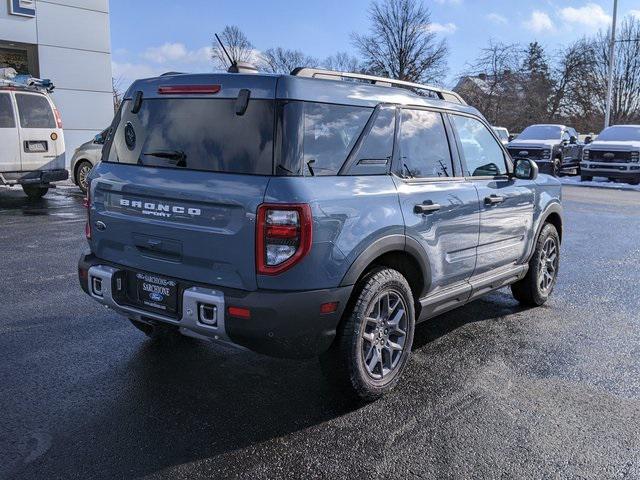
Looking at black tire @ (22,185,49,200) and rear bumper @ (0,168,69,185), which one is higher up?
rear bumper @ (0,168,69,185)

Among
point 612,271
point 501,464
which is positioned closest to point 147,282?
point 501,464

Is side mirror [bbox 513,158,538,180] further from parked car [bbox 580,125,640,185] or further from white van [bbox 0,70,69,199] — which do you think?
parked car [bbox 580,125,640,185]

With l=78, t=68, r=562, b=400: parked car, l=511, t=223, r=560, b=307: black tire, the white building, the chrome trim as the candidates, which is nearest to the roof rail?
l=78, t=68, r=562, b=400: parked car

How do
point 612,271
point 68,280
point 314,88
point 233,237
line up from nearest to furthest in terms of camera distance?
point 233,237 < point 314,88 < point 68,280 < point 612,271

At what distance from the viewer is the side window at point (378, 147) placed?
140 inches

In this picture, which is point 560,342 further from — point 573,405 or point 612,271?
point 612,271

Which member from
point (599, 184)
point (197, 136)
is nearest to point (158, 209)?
point (197, 136)

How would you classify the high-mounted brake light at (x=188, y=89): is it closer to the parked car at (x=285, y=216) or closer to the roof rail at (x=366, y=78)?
the parked car at (x=285, y=216)

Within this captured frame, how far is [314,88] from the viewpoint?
3.36m

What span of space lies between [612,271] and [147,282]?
20.0 ft

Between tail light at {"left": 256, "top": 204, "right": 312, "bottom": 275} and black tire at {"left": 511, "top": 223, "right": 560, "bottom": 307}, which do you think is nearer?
tail light at {"left": 256, "top": 204, "right": 312, "bottom": 275}

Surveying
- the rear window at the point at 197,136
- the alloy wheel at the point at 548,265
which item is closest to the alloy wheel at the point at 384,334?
the rear window at the point at 197,136

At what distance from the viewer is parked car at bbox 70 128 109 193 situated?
1353cm

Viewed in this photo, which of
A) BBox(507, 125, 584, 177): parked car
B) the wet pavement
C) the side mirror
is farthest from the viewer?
BBox(507, 125, 584, 177): parked car
